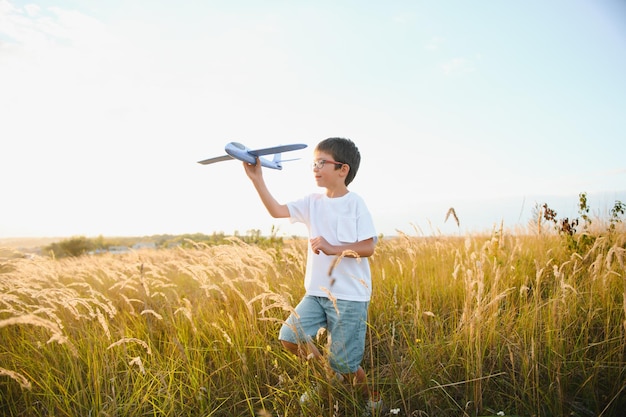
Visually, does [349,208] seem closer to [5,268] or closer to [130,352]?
[130,352]

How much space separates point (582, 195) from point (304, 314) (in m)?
5.24

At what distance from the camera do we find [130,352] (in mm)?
3182

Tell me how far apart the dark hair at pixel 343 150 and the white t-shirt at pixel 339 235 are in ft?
0.80

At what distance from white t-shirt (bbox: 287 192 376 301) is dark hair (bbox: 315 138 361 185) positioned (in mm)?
245

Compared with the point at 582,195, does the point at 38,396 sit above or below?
below

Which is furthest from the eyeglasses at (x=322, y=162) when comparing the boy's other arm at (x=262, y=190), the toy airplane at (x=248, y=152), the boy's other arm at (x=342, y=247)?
the boy's other arm at (x=342, y=247)

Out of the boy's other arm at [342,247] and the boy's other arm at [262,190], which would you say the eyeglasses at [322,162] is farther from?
the boy's other arm at [342,247]

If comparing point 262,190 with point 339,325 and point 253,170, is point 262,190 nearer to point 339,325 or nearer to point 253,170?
point 253,170

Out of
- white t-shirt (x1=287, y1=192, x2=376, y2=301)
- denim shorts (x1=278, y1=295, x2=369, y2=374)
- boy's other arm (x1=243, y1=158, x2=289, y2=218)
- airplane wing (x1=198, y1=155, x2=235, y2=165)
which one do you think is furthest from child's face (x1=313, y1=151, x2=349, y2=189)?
denim shorts (x1=278, y1=295, x2=369, y2=374)


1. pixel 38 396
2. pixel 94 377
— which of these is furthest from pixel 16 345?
pixel 94 377

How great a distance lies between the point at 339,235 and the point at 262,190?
0.66 m

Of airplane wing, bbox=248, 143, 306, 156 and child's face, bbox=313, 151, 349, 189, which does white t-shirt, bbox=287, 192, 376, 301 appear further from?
airplane wing, bbox=248, 143, 306, 156

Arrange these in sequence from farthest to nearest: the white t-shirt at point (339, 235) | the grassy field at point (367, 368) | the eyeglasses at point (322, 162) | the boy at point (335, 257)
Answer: the eyeglasses at point (322, 162), the white t-shirt at point (339, 235), the boy at point (335, 257), the grassy field at point (367, 368)

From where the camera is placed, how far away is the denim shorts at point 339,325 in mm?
2420
